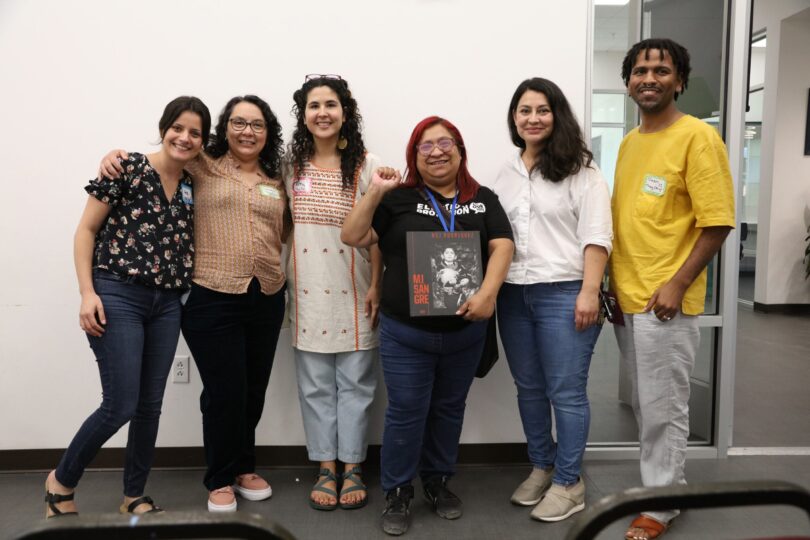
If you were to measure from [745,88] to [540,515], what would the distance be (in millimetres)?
2119

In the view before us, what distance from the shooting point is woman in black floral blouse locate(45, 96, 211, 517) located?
6.33 feet

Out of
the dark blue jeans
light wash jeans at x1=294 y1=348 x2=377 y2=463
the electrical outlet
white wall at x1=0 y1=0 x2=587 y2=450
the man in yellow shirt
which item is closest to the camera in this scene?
the man in yellow shirt

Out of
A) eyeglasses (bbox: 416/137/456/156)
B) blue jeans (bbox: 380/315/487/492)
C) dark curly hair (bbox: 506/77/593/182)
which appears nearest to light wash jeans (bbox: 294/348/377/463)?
blue jeans (bbox: 380/315/487/492)

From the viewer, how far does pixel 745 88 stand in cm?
269

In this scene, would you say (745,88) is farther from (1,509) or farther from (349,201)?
(1,509)

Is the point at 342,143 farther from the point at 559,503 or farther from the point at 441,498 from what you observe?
the point at 559,503

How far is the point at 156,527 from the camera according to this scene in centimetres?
84

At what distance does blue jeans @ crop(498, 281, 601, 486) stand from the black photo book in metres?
0.31

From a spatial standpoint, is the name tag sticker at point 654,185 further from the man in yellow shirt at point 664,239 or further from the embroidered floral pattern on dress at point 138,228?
the embroidered floral pattern on dress at point 138,228

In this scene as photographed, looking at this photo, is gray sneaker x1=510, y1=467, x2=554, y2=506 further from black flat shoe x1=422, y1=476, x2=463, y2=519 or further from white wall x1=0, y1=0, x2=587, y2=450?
white wall x1=0, y1=0, x2=587, y2=450

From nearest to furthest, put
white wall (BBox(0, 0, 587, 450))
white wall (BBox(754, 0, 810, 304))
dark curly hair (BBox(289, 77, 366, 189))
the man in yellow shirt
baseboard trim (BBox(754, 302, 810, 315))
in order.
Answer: the man in yellow shirt
dark curly hair (BBox(289, 77, 366, 189))
white wall (BBox(0, 0, 587, 450))
white wall (BBox(754, 0, 810, 304))
baseboard trim (BBox(754, 302, 810, 315))

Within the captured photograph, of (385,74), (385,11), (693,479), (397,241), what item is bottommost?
(693,479)

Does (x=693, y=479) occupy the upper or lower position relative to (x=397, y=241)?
lower

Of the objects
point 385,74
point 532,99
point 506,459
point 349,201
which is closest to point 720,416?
point 506,459
